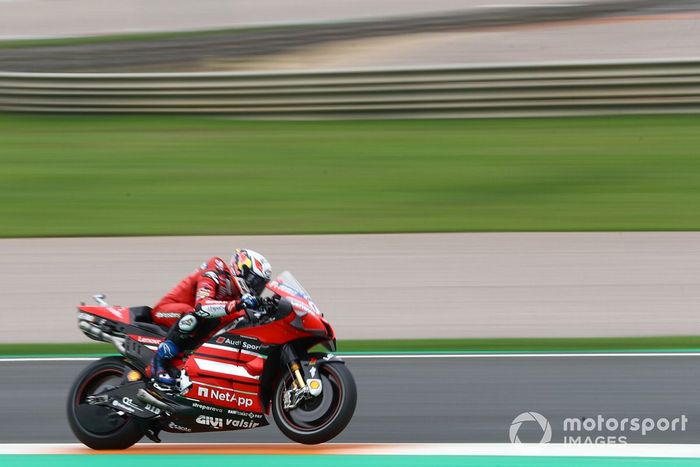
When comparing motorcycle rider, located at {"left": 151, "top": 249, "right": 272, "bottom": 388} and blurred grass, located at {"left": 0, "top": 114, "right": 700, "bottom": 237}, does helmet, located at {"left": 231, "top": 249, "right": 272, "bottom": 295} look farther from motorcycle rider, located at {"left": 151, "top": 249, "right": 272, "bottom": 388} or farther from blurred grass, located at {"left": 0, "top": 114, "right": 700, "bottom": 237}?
blurred grass, located at {"left": 0, "top": 114, "right": 700, "bottom": 237}

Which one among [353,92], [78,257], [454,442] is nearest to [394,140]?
[353,92]

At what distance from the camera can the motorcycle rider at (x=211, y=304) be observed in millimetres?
6570

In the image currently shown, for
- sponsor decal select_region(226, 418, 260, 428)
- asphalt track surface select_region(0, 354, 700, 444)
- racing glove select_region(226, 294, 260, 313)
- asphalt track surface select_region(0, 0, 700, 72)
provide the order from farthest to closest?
Answer: asphalt track surface select_region(0, 0, 700, 72)
asphalt track surface select_region(0, 354, 700, 444)
sponsor decal select_region(226, 418, 260, 428)
racing glove select_region(226, 294, 260, 313)

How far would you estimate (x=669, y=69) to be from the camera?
53.7ft

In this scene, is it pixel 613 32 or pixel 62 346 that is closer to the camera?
pixel 62 346

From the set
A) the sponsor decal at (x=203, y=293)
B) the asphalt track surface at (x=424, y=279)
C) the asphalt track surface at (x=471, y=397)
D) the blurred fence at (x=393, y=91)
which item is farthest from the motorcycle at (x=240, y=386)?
the blurred fence at (x=393, y=91)

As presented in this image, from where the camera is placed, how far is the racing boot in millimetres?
6695

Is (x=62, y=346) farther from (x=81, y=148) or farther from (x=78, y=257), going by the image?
(x=81, y=148)

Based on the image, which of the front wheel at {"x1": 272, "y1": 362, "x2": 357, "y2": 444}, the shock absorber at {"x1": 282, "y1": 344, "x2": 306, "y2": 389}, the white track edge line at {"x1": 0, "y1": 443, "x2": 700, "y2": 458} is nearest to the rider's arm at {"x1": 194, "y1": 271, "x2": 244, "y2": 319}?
the shock absorber at {"x1": 282, "y1": 344, "x2": 306, "y2": 389}

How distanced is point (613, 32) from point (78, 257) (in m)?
12.9

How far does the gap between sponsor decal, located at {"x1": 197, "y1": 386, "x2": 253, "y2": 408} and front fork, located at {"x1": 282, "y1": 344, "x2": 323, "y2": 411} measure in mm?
249

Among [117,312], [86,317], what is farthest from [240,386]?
[86,317]

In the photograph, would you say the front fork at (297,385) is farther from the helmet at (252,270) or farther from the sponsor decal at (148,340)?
the sponsor decal at (148,340)

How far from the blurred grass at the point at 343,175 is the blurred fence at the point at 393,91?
0.77 ft
